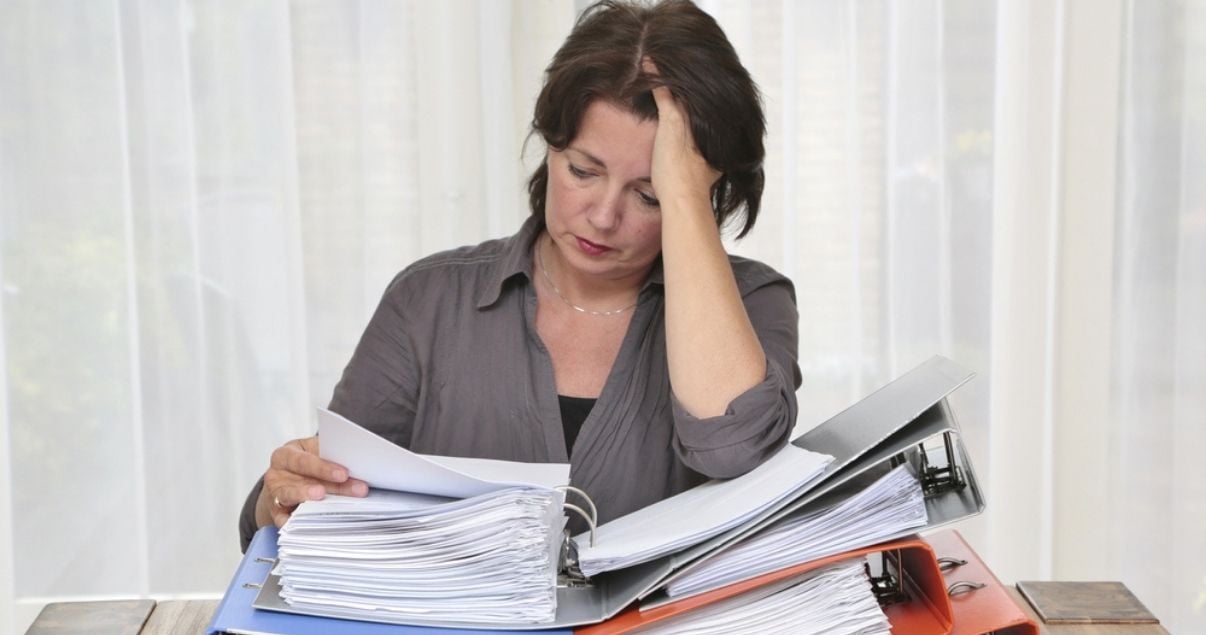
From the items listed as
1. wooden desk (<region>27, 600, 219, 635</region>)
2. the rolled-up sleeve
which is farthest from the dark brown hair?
wooden desk (<region>27, 600, 219, 635</region>)

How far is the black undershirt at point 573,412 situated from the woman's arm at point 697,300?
0.92ft

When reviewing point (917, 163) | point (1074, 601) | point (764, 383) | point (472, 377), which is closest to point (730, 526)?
point (764, 383)

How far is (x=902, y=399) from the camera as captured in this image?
40.4 inches

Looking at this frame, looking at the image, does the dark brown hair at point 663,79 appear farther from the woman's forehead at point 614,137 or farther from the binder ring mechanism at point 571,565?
the binder ring mechanism at point 571,565

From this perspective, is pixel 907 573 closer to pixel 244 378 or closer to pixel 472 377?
pixel 472 377

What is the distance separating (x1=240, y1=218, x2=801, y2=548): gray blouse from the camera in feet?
4.62

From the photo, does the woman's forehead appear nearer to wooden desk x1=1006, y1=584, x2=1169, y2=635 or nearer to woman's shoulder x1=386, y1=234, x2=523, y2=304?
woman's shoulder x1=386, y1=234, x2=523, y2=304

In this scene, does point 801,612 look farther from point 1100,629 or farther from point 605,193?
point 605,193

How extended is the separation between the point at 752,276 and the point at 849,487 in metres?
0.59

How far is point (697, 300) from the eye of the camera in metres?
1.17

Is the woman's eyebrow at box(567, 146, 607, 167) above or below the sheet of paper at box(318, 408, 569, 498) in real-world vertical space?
above

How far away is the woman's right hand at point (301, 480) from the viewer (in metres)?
1.00

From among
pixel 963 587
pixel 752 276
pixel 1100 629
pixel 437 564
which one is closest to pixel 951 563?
pixel 963 587

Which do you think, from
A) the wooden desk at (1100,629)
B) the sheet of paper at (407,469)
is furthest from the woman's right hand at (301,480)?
the wooden desk at (1100,629)
